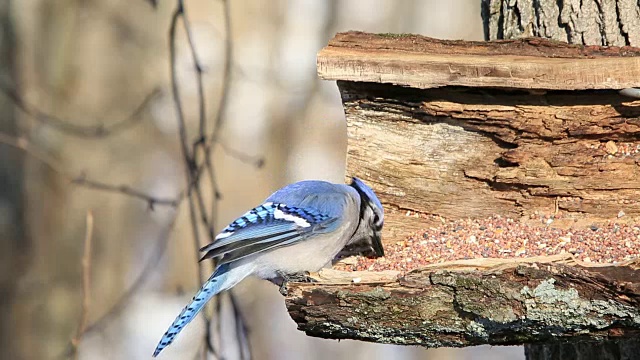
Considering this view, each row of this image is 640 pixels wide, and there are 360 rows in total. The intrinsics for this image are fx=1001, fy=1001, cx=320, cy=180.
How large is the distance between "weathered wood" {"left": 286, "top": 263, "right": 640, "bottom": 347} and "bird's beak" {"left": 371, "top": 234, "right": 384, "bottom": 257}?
0.63m

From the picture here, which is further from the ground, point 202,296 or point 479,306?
point 479,306

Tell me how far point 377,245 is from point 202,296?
0.54m

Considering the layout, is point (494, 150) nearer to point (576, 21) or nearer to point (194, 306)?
point (576, 21)

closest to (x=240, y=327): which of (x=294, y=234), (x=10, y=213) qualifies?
(x=10, y=213)

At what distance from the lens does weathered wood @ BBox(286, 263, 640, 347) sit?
2.08m

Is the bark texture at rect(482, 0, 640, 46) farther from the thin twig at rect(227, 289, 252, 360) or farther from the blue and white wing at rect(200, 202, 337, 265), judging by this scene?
the thin twig at rect(227, 289, 252, 360)

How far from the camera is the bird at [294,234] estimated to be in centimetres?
284

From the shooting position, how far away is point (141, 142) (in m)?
4.62

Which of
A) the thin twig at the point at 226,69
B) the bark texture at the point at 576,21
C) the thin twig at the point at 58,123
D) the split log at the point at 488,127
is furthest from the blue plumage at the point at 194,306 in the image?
the thin twig at the point at 58,123

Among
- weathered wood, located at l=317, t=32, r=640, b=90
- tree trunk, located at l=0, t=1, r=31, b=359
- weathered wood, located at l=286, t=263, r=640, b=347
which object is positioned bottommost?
tree trunk, located at l=0, t=1, r=31, b=359

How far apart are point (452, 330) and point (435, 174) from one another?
95 cm

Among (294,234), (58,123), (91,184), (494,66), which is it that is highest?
(494,66)

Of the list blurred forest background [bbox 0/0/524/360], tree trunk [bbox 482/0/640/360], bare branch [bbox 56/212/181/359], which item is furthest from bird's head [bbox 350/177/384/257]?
bare branch [bbox 56/212/181/359]

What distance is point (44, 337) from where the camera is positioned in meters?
4.77
